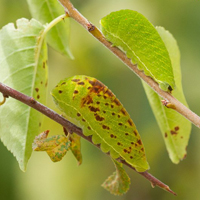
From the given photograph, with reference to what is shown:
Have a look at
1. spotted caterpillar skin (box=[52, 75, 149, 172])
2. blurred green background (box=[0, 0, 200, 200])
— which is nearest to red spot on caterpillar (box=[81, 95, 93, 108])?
spotted caterpillar skin (box=[52, 75, 149, 172])

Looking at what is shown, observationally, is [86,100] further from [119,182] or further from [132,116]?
[132,116]

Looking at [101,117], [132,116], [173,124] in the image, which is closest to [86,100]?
[101,117]

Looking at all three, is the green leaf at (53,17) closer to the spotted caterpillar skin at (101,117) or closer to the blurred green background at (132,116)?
the spotted caterpillar skin at (101,117)

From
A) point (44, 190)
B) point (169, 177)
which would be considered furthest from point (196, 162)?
point (44, 190)

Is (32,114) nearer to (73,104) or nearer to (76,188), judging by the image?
(73,104)

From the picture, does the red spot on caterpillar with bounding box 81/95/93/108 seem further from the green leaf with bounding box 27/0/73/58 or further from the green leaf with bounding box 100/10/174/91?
the green leaf with bounding box 27/0/73/58

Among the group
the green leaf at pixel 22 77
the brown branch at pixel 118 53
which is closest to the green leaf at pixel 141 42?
→ the brown branch at pixel 118 53
